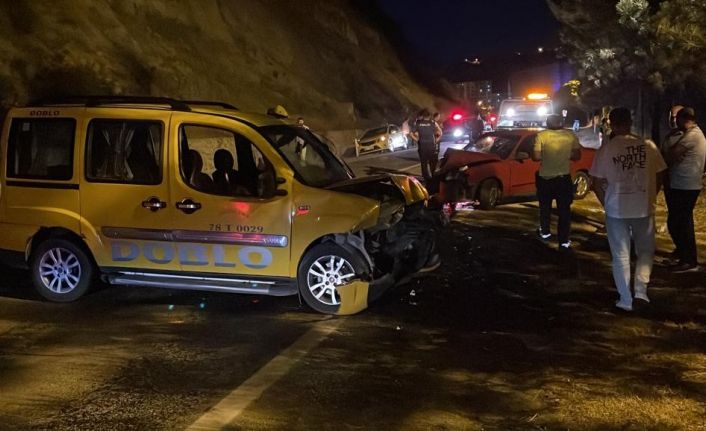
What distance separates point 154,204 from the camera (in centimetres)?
657

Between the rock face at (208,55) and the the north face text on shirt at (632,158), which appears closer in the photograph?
the the north face text on shirt at (632,158)

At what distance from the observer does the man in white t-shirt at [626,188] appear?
19.8ft

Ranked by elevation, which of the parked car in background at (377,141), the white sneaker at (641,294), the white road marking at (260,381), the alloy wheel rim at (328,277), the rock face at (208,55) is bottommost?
the white road marking at (260,381)

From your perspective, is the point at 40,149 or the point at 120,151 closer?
the point at 120,151

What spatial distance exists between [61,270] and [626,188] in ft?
17.8

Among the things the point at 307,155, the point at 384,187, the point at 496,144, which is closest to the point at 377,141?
the point at 496,144

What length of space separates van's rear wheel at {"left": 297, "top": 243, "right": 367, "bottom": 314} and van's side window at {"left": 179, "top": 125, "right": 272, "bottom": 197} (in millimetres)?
783

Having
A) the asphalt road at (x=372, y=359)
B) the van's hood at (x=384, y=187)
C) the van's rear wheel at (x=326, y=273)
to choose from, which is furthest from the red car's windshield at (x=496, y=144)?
the van's rear wheel at (x=326, y=273)

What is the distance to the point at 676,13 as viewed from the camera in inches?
401

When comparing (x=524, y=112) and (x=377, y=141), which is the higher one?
(x=524, y=112)

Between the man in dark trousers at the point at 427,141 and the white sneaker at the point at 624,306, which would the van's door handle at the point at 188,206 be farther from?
the man in dark trousers at the point at 427,141

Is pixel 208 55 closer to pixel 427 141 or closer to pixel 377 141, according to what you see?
pixel 377 141

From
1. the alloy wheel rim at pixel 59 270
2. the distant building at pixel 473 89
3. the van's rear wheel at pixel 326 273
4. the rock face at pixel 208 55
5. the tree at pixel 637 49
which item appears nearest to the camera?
the van's rear wheel at pixel 326 273

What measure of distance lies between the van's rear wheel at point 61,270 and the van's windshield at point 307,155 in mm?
2241
